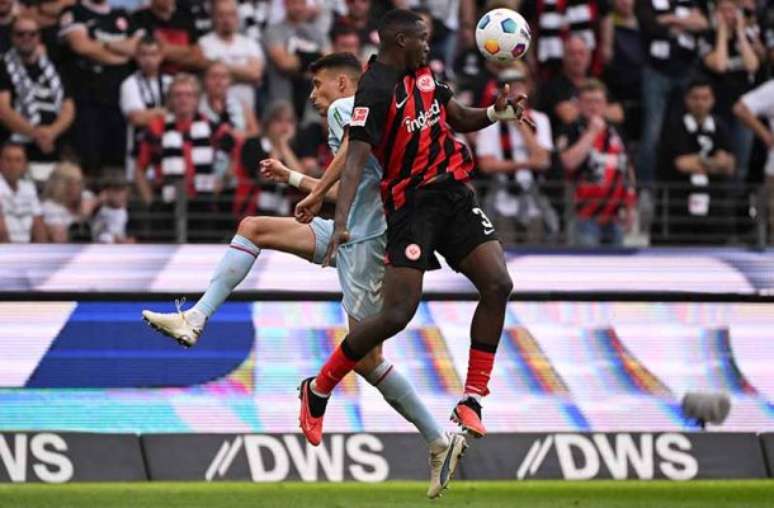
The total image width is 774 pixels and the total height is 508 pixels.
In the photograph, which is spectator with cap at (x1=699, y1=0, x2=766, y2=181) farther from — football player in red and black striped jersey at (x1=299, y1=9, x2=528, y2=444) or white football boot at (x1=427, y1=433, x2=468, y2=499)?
white football boot at (x1=427, y1=433, x2=468, y2=499)

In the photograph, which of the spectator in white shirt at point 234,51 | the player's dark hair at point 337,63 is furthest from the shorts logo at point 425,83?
the spectator in white shirt at point 234,51

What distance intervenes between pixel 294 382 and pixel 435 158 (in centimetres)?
312

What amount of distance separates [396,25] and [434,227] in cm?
110

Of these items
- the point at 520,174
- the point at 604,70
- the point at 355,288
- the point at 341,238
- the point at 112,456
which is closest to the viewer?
the point at 341,238

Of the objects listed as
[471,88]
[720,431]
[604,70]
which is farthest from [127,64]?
[720,431]

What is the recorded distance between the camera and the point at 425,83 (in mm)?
9641

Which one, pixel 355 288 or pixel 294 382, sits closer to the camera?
pixel 355 288

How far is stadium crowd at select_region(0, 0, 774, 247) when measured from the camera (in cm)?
1466

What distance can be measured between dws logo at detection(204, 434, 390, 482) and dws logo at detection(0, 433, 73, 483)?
964mm

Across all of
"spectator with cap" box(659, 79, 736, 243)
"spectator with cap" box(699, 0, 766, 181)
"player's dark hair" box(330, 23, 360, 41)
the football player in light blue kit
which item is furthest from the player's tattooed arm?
"spectator with cap" box(699, 0, 766, 181)

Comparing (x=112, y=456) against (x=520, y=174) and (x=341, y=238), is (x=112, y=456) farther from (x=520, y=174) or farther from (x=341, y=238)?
(x=520, y=174)

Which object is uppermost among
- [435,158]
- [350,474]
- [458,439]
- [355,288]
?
[435,158]

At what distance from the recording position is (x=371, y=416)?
12.3 metres

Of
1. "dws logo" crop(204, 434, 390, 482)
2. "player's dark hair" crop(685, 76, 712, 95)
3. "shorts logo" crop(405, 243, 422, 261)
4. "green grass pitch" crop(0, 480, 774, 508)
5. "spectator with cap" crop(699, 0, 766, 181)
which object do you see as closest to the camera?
"shorts logo" crop(405, 243, 422, 261)
